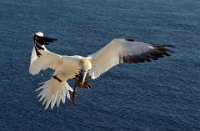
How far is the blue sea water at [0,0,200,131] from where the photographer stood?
109 metres

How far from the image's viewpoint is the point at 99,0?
557ft

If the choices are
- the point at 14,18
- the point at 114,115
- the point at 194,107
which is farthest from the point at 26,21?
the point at 194,107

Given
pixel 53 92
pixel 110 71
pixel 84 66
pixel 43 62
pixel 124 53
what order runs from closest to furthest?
pixel 124 53 < pixel 84 66 < pixel 43 62 < pixel 53 92 < pixel 110 71

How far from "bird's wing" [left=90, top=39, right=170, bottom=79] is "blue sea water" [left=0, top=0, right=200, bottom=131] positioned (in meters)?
84.4

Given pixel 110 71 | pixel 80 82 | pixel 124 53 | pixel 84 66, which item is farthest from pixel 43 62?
pixel 110 71

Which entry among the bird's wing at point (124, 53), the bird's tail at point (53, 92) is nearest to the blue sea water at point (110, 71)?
the bird's tail at point (53, 92)

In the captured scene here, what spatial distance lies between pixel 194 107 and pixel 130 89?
17.4m

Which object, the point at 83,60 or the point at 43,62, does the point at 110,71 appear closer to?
the point at 43,62

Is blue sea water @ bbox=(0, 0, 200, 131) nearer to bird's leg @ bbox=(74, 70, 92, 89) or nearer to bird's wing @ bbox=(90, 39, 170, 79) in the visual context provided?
bird's wing @ bbox=(90, 39, 170, 79)

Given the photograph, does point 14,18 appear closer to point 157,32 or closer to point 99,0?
point 99,0

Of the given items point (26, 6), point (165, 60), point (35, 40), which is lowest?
point (165, 60)

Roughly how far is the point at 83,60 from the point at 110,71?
362 ft

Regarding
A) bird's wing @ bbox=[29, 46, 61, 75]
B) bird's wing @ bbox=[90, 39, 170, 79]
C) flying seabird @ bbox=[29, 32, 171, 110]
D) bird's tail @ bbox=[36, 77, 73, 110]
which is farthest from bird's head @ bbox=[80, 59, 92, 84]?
bird's tail @ bbox=[36, 77, 73, 110]

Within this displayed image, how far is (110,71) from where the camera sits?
432 ft
